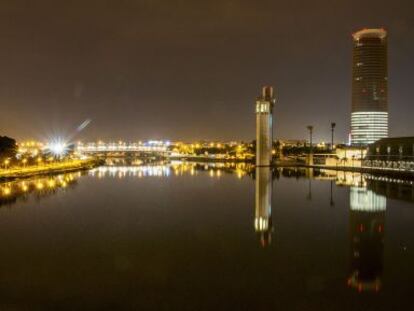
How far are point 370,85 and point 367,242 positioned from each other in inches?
4446

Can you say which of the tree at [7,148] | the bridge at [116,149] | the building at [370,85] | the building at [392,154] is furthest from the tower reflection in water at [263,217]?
the building at [370,85]

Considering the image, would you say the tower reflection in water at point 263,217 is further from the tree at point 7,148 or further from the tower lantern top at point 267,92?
the tower lantern top at point 267,92

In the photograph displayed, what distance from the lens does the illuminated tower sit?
5444 cm

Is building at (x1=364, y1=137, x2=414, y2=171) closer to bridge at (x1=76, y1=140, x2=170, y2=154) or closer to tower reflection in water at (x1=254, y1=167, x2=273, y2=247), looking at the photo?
tower reflection in water at (x1=254, y1=167, x2=273, y2=247)

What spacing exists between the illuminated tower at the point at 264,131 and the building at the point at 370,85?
2464 inches

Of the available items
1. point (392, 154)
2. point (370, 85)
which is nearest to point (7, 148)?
point (392, 154)

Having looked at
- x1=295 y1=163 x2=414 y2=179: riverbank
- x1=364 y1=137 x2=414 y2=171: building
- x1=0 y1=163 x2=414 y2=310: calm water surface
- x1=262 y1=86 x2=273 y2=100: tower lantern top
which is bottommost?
x1=0 y1=163 x2=414 y2=310: calm water surface

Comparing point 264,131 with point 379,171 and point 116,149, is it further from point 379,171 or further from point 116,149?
point 116,149

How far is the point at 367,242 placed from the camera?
9.75 meters

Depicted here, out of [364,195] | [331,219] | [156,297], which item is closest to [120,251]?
[156,297]

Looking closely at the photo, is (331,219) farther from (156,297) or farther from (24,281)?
(24,281)

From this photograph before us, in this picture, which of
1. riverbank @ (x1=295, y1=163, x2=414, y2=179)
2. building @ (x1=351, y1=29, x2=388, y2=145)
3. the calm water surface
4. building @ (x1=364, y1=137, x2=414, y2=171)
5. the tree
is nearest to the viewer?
the calm water surface

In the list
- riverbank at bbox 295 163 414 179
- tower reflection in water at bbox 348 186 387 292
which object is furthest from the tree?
riverbank at bbox 295 163 414 179

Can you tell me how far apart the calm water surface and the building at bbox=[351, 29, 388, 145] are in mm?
103437
